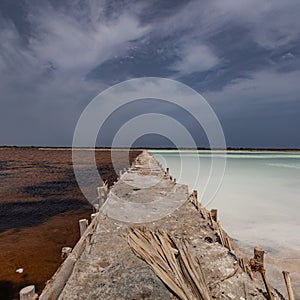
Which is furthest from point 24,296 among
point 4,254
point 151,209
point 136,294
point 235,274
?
point 151,209

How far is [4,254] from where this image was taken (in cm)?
714

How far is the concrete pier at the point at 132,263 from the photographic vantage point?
3912 mm

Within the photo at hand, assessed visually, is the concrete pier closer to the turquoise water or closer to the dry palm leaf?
the dry palm leaf

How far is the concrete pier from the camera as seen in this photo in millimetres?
3912

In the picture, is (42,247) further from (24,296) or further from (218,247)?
(218,247)

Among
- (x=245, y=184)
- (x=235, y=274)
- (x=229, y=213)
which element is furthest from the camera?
(x=245, y=184)

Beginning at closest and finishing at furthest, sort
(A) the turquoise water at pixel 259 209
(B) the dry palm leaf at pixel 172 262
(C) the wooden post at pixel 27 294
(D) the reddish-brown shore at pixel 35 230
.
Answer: (C) the wooden post at pixel 27 294 < (B) the dry palm leaf at pixel 172 262 < (D) the reddish-brown shore at pixel 35 230 < (A) the turquoise water at pixel 259 209

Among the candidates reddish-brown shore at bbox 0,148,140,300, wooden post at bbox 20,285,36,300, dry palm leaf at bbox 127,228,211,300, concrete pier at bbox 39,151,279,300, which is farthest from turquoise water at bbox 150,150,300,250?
wooden post at bbox 20,285,36,300

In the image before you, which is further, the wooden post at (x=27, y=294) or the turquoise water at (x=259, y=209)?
the turquoise water at (x=259, y=209)

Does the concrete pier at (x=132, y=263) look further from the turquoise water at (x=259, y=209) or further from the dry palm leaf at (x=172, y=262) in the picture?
the turquoise water at (x=259, y=209)

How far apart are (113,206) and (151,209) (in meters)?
1.51

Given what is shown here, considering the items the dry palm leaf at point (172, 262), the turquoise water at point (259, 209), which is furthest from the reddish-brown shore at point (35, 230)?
the turquoise water at point (259, 209)

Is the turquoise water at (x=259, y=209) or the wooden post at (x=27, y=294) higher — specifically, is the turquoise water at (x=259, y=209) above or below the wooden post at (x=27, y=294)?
below

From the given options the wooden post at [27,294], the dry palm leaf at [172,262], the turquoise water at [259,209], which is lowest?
the turquoise water at [259,209]
